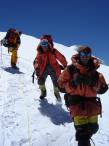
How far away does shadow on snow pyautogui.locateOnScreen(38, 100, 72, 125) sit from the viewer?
9188 millimetres

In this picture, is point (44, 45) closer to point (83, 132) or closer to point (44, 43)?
point (44, 43)

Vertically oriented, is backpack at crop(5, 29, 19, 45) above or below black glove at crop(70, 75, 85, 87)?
above

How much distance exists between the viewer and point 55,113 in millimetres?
9719

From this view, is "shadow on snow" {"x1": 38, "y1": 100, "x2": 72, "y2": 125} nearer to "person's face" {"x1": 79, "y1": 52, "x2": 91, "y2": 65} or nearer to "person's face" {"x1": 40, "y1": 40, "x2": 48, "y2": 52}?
"person's face" {"x1": 40, "y1": 40, "x2": 48, "y2": 52}

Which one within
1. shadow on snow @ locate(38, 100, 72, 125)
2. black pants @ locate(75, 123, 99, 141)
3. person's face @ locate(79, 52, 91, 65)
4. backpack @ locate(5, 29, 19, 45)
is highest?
backpack @ locate(5, 29, 19, 45)

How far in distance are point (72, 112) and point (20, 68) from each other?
9668mm

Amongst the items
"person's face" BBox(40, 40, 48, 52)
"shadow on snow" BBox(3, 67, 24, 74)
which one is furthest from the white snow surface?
"shadow on snow" BBox(3, 67, 24, 74)

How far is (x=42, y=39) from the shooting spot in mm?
11203

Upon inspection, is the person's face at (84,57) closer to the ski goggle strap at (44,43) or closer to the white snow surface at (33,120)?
the white snow surface at (33,120)

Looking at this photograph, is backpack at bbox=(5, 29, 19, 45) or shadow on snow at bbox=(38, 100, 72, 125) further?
backpack at bbox=(5, 29, 19, 45)

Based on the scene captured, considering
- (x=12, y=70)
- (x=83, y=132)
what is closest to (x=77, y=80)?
(x=83, y=132)

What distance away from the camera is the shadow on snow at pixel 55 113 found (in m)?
9.19

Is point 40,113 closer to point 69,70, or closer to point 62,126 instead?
point 62,126

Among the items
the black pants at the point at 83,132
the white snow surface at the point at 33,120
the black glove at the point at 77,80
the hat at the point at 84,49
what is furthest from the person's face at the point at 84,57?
the black pants at the point at 83,132
